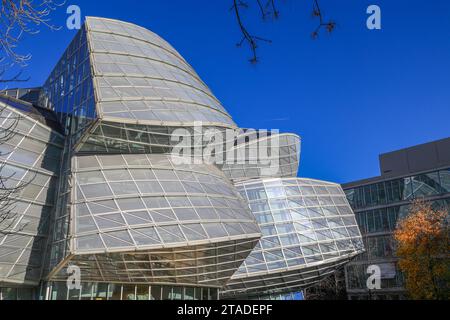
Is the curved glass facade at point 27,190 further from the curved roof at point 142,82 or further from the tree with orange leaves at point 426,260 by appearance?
the tree with orange leaves at point 426,260

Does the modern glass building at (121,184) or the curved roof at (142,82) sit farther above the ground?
the curved roof at (142,82)

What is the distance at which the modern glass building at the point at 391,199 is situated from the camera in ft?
172

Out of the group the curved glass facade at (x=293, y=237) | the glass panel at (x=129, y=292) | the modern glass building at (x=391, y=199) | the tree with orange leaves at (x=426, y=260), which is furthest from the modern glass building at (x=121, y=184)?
the modern glass building at (x=391, y=199)

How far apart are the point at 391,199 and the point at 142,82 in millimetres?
43554

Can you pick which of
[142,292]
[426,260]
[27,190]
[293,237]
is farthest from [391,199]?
[27,190]

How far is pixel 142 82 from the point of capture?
24.7 m

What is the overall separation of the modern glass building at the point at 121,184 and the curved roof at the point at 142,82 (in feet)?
0.31

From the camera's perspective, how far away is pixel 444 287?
3241cm

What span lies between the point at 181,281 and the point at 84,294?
499 cm

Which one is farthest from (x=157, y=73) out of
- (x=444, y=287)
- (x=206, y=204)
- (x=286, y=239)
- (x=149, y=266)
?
(x=444, y=287)

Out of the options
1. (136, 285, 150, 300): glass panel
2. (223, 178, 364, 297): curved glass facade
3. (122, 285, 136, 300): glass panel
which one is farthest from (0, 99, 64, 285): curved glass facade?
(223, 178, 364, 297): curved glass facade

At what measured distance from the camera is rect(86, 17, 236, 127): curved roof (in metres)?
22.3

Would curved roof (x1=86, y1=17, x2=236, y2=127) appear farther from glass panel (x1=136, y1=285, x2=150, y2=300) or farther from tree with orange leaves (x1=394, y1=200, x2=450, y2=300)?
tree with orange leaves (x1=394, y1=200, x2=450, y2=300)

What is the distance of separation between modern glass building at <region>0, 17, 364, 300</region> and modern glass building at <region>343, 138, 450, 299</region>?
30799mm
